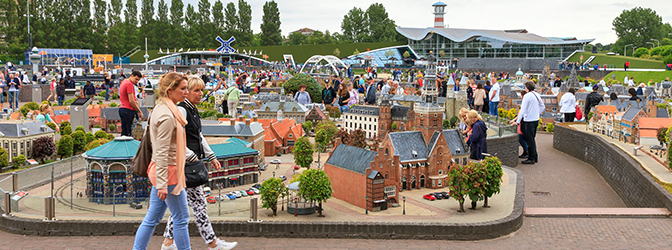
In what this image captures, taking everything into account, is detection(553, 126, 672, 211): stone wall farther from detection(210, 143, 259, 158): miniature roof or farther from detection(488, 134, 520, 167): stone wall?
detection(210, 143, 259, 158): miniature roof

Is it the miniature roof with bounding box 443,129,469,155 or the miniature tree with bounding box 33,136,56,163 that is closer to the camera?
the miniature roof with bounding box 443,129,469,155

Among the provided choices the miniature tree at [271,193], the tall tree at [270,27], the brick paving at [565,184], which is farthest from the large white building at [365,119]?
the tall tree at [270,27]

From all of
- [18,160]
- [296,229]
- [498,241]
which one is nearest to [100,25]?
[18,160]

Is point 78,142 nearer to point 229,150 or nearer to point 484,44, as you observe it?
point 229,150

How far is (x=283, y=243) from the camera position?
13.2 metres

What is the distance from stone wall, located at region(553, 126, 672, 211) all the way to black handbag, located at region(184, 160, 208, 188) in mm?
13206

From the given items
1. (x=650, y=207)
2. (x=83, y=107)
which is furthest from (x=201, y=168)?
(x=83, y=107)

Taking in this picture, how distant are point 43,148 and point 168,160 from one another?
614 inches

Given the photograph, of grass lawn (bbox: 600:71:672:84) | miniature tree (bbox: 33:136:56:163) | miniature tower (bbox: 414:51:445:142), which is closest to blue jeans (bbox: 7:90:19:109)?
miniature tree (bbox: 33:136:56:163)

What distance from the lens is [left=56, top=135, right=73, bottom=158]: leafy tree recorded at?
21531 millimetres

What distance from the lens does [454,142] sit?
1994cm

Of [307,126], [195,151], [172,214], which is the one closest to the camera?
[172,214]

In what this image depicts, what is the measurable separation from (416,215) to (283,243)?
3.82 metres

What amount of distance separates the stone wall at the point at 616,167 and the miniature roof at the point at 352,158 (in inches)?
325
